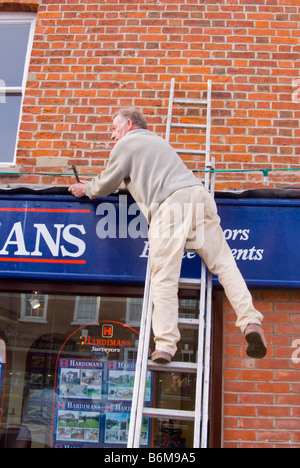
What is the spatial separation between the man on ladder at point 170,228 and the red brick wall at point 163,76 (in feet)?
3.33

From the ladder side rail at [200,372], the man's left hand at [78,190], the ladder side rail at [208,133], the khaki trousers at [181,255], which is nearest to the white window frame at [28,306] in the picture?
the man's left hand at [78,190]

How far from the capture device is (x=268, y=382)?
163 inches

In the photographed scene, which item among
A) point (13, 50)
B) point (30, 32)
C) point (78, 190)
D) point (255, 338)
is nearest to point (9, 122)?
point (13, 50)

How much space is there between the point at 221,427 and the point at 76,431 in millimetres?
1301

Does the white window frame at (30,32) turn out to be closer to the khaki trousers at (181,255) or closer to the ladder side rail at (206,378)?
the khaki trousers at (181,255)

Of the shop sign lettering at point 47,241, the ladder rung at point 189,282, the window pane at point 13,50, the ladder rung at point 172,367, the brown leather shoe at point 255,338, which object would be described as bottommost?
the ladder rung at point 172,367

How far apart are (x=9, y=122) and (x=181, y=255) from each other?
108 inches

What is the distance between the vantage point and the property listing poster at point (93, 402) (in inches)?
177

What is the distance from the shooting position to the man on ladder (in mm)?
3330

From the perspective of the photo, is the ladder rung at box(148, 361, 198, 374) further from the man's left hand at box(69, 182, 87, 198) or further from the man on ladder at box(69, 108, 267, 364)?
the man's left hand at box(69, 182, 87, 198)

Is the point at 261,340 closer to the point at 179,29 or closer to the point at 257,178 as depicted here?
the point at 257,178

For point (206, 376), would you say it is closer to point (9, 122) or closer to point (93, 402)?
point (93, 402)
